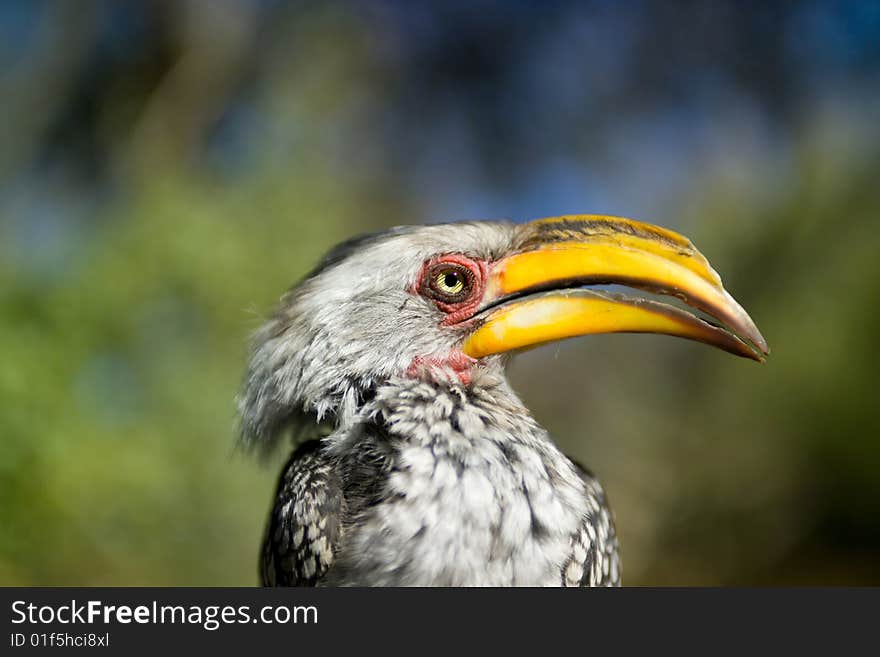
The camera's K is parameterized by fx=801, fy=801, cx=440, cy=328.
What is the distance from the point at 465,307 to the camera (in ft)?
6.33

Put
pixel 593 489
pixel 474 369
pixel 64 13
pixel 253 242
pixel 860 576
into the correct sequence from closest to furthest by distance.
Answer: pixel 474 369
pixel 593 489
pixel 253 242
pixel 860 576
pixel 64 13

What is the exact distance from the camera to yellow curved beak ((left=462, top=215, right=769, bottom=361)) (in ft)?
5.87

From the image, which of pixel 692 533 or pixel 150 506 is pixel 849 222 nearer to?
pixel 692 533

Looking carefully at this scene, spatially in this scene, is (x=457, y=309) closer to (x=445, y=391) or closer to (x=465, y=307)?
(x=465, y=307)

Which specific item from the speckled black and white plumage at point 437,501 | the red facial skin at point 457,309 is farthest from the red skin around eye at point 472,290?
the speckled black and white plumage at point 437,501

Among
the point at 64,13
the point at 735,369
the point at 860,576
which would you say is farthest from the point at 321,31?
the point at 860,576

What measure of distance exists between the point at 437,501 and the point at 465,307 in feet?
1.67

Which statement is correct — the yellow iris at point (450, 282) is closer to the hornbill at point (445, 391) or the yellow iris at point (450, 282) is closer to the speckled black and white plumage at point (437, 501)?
the hornbill at point (445, 391)

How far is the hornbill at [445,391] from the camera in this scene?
5.38 feet

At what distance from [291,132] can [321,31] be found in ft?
9.01

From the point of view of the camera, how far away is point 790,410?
6.40 m

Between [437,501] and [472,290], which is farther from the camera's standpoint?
[472,290]

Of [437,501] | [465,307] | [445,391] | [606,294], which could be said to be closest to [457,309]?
[465,307]

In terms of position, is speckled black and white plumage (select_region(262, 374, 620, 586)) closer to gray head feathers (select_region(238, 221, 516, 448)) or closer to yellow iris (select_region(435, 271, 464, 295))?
gray head feathers (select_region(238, 221, 516, 448))
